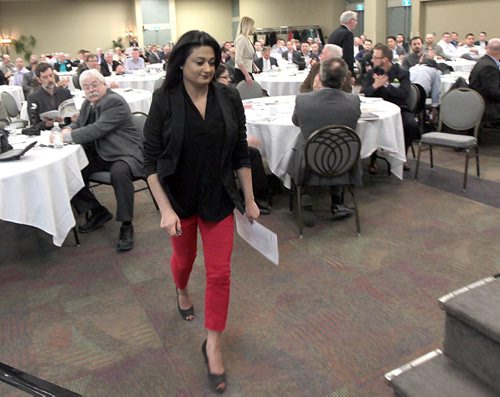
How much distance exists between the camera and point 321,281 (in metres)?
2.88

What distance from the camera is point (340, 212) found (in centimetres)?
379

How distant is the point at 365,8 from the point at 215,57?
15071mm

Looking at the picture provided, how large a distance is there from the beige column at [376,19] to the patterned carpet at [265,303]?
12.4 metres

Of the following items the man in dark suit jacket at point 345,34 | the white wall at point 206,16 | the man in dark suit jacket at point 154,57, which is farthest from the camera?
the white wall at point 206,16

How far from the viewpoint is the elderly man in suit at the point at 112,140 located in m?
3.47

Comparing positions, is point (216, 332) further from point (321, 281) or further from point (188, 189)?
point (321, 281)

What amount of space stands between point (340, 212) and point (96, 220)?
1.93 meters

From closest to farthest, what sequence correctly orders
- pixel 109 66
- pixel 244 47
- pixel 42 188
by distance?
1. pixel 42 188
2. pixel 244 47
3. pixel 109 66

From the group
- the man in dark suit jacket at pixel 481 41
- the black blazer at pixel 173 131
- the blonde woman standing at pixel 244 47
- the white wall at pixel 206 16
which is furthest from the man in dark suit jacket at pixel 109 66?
the white wall at pixel 206 16

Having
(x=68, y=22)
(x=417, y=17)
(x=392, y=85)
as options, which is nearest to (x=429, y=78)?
(x=392, y=85)

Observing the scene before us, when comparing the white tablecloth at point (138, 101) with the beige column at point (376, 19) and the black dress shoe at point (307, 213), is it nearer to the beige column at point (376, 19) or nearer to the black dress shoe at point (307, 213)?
the black dress shoe at point (307, 213)

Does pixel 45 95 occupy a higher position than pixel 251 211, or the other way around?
pixel 45 95

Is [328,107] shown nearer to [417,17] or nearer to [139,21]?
[417,17]

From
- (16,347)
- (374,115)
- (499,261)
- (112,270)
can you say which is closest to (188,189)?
(16,347)
